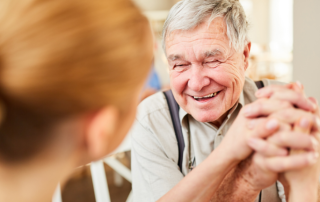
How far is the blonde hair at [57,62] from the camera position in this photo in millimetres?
460

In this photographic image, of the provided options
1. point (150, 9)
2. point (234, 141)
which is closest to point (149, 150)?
point (234, 141)

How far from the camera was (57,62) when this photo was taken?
47 centimetres

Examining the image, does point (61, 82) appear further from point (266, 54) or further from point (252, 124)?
point (266, 54)

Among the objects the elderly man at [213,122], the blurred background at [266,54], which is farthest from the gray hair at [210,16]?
the blurred background at [266,54]

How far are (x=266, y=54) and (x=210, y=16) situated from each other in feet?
19.3

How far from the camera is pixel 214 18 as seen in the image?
3.52 feet

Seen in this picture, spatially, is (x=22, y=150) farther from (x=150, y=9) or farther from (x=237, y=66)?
(x=150, y=9)

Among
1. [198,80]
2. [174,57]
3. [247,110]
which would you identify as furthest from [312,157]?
[174,57]

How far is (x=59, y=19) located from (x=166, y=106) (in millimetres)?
868

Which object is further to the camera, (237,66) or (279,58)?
(279,58)

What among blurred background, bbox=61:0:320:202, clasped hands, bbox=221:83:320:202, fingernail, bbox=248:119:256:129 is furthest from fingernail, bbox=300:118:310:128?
blurred background, bbox=61:0:320:202

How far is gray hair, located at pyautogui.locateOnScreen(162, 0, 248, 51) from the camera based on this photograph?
1.07m

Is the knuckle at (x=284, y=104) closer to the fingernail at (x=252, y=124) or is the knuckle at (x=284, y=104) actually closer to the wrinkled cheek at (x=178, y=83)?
the fingernail at (x=252, y=124)

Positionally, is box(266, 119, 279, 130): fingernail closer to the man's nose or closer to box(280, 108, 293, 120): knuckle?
box(280, 108, 293, 120): knuckle
